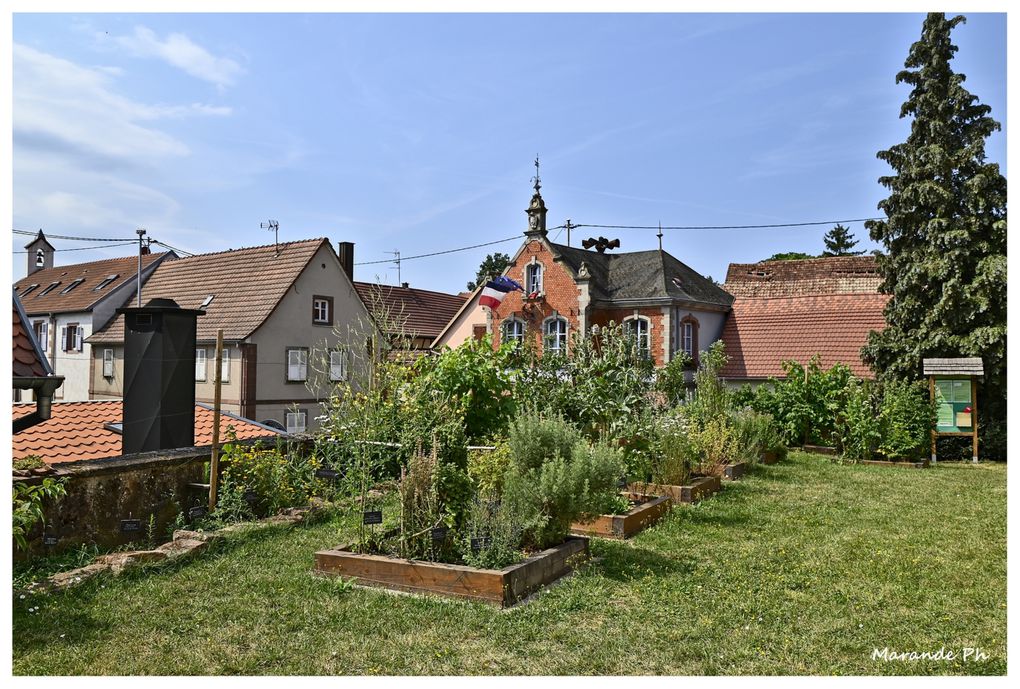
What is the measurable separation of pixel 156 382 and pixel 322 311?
824 inches

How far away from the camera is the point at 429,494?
659 centimetres

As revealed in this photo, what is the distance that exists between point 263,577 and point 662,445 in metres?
6.23

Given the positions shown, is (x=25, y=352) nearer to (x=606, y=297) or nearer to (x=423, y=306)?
(x=606, y=297)

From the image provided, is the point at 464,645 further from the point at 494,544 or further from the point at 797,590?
the point at 797,590

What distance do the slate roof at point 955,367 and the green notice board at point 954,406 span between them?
35 centimetres

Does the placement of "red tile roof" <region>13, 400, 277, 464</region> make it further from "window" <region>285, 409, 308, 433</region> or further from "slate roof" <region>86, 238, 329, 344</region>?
"window" <region>285, 409, 308, 433</region>

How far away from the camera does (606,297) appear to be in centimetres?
2872

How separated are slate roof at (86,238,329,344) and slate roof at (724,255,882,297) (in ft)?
54.8

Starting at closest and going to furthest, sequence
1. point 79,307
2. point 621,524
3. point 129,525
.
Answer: point 129,525, point 621,524, point 79,307

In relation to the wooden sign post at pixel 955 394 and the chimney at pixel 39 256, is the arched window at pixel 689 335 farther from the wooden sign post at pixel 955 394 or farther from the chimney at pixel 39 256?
the chimney at pixel 39 256

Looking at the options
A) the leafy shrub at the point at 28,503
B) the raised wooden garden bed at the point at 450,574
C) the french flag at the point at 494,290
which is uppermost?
the french flag at the point at 494,290

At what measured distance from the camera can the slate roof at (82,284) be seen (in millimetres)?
33031

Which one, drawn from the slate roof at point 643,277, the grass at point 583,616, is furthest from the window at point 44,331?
the grass at point 583,616

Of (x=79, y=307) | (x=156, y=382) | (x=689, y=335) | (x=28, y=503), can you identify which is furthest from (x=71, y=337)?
(x=28, y=503)
